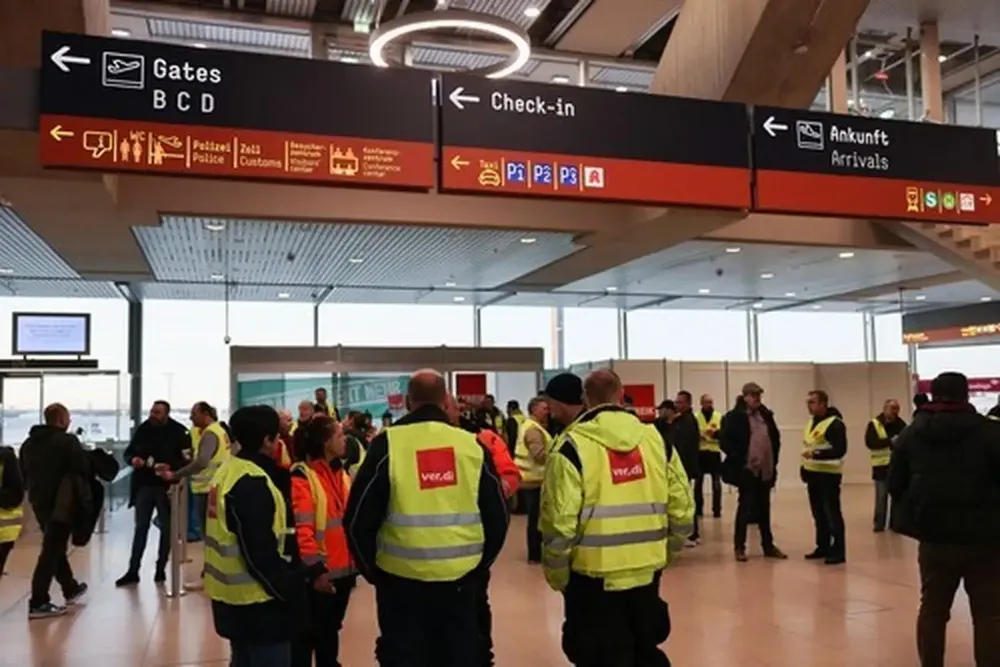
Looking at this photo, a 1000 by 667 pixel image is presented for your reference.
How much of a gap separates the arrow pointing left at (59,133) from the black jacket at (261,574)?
1.89 metres

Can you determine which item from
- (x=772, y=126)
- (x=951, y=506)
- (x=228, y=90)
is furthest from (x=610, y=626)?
(x=772, y=126)

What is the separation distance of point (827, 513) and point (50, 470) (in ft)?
21.7

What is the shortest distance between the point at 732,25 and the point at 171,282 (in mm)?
9865

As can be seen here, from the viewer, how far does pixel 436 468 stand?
10.3ft

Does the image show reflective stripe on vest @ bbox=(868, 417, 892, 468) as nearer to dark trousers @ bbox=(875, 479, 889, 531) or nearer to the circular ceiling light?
dark trousers @ bbox=(875, 479, 889, 531)

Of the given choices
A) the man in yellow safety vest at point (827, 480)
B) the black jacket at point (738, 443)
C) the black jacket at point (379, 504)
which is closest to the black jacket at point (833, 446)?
the man in yellow safety vest at point (827, 480)

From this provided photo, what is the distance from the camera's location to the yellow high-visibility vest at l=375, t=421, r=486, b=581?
10.2ft

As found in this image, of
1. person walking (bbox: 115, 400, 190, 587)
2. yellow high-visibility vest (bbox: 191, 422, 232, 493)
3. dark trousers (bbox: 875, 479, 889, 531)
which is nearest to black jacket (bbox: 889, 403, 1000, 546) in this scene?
yellow high-visibility vest (bbox: 191, 422, 232, 493)

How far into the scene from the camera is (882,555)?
28.1 feet

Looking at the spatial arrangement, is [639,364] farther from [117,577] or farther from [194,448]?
[117,577]

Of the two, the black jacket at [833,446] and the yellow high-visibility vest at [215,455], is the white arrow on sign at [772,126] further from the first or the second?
the yellow high-visibility vest at [215,455]

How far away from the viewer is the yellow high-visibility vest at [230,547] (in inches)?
119

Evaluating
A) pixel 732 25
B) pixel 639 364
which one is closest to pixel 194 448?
pixel 732 25

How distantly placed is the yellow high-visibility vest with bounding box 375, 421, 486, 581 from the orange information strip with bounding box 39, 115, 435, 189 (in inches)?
70.8
